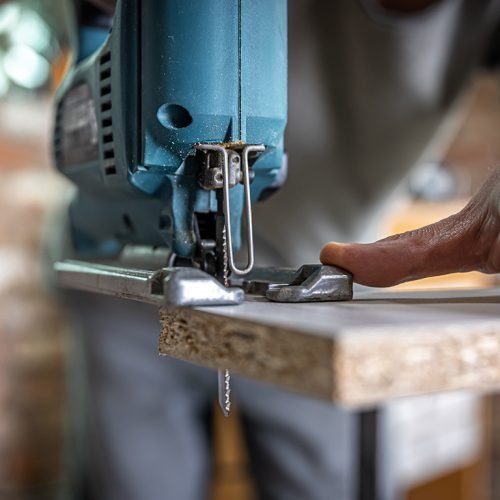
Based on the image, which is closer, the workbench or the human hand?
the workbench

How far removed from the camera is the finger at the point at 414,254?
592 millimetres

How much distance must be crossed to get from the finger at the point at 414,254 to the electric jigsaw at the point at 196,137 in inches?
0.7

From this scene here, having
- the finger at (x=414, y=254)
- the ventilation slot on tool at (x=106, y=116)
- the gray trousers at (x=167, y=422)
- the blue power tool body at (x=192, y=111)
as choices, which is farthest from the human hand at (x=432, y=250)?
the gray trousers at (x=167, y=422)

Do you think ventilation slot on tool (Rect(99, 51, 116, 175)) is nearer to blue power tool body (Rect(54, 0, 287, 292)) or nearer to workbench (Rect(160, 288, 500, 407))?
blue power tool body (Rect(54, 0, 287, 292))

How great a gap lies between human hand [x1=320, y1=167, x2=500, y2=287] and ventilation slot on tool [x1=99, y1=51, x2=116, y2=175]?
231mm

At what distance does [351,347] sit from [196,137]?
0.91 ft

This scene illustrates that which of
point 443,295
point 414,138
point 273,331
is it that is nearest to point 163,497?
point 414,138

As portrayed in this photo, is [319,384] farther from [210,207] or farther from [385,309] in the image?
[210,207]

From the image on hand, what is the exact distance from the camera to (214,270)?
2.08ft

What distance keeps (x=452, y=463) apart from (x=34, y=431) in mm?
1281

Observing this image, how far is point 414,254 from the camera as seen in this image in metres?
0.59

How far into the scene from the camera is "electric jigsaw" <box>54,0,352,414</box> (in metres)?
0.59

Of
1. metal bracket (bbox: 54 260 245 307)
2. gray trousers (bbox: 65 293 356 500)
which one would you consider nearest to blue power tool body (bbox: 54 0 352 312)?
metal bracket (bbox: 54 260 245 307)

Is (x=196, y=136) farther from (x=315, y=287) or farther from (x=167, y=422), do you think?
(x=167, y=422)
